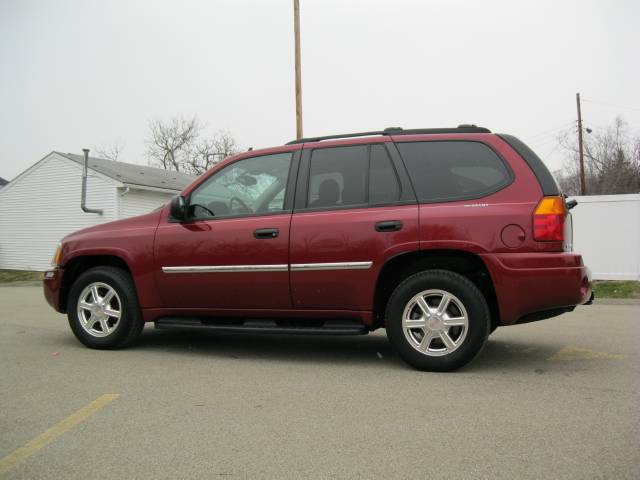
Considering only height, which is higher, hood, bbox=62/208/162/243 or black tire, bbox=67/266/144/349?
hood, bbox=62/208/162/243

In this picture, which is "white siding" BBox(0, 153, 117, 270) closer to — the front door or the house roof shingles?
the house roof shingles

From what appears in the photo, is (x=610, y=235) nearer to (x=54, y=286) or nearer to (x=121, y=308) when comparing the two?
(x=121, y=308)

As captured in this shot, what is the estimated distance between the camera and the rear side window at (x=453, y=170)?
4.62m

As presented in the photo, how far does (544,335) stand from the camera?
21.4ft

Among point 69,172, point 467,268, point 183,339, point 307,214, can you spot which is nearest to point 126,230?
point 183,339

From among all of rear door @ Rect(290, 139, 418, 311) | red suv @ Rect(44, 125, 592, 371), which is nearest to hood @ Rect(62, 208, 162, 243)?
red suv @ Rect(44, 125, 592, 371)

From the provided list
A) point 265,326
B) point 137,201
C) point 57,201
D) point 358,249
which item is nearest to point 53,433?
point 265,326

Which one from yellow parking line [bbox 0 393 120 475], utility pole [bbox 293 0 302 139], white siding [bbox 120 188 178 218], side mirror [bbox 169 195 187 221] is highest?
utility pole [bbox 293 0 302 139]

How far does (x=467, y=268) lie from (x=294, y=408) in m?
1.82

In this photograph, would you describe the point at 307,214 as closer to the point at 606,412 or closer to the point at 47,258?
the point at 606,412

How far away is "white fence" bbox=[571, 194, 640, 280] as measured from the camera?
1265cm

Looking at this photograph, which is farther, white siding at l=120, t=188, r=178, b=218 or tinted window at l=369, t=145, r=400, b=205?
white siding at l=120, t=188, r=178, b=218

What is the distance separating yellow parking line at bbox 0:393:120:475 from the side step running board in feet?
4.21

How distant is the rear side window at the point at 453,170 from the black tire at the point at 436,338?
2.09ft
